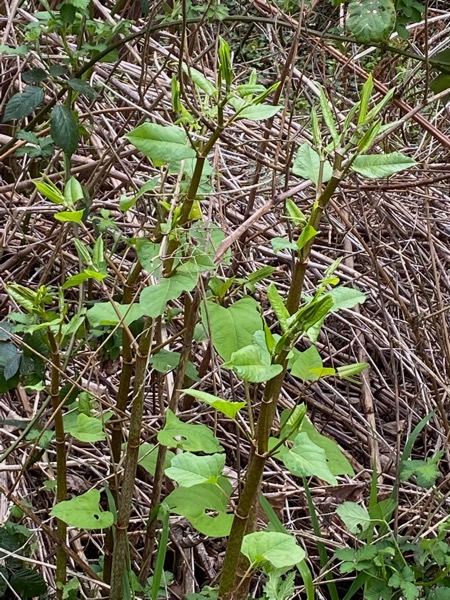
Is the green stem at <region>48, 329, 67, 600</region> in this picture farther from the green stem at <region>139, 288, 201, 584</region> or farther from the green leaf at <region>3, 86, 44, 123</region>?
the green leaf at <region>3, 86, 44, 123</region>

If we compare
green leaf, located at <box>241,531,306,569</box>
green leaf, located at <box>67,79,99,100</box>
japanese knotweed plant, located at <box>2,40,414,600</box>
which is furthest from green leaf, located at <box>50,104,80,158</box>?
green leaf, located at <box>241,531,306,569</box>

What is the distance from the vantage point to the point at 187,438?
1155mm

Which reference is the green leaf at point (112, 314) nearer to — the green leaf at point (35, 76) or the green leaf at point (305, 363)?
the green leaf at point (305, 363)

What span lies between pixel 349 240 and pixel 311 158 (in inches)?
53.0

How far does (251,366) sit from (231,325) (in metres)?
0.36

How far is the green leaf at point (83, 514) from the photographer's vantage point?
44.6 inches

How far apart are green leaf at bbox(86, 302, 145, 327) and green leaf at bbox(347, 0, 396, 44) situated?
62cm

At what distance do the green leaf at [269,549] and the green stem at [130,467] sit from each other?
1.08 feet

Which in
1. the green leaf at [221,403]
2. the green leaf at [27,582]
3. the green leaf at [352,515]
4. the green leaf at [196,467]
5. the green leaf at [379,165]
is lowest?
the green leaf at [27,582]

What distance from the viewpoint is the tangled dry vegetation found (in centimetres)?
173

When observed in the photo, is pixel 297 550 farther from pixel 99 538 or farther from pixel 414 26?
pixel 414 26

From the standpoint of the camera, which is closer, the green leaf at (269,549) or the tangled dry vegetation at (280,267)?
the green leaf at (269,549)

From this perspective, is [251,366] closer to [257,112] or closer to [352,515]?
[257,112]

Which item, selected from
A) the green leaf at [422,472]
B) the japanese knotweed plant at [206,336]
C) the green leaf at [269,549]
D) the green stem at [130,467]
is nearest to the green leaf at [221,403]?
the japanese knotweed plant at [206,336]
